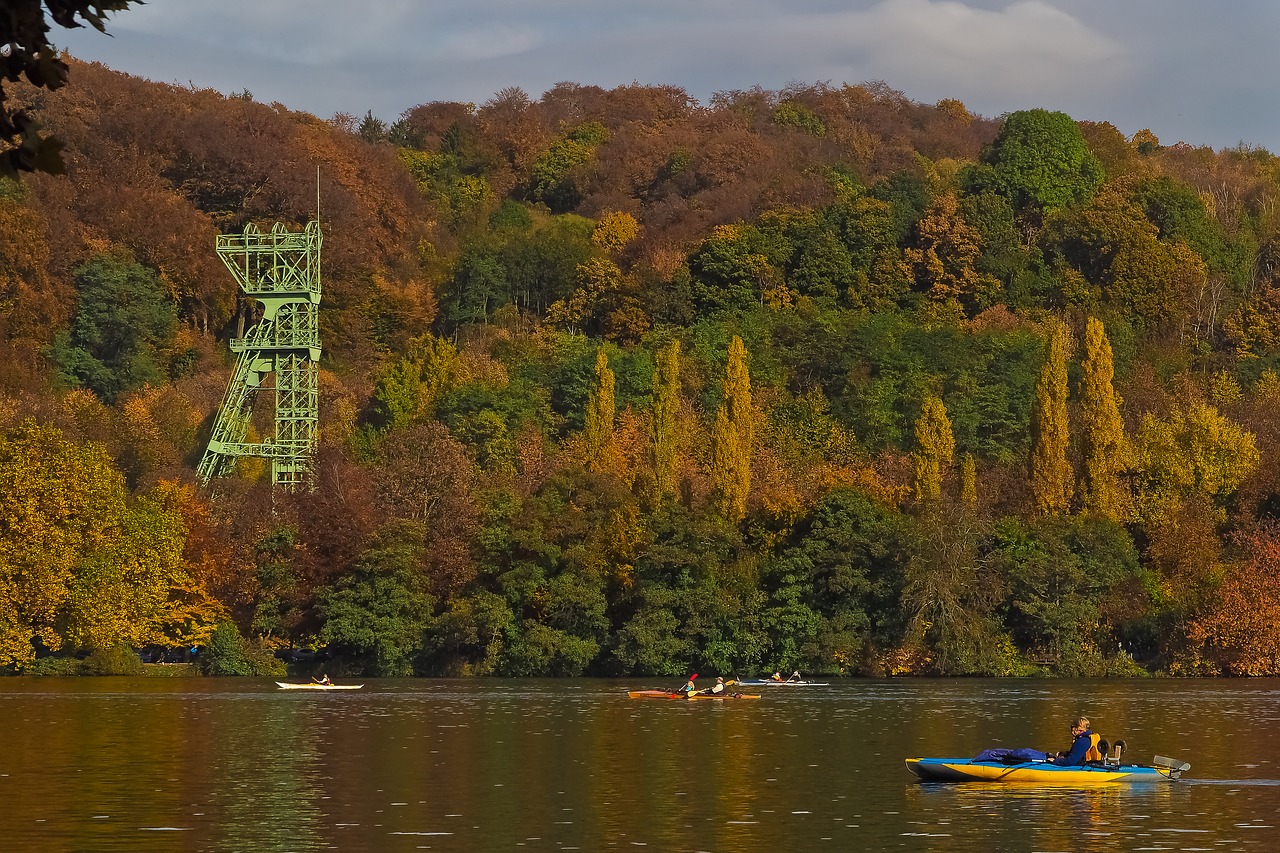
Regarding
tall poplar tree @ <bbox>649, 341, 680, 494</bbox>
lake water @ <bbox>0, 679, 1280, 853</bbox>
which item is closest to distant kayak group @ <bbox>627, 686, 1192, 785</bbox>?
lake water @ <bbox>0, 679, 1280, 853</bbox>

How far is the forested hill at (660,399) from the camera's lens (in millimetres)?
73938

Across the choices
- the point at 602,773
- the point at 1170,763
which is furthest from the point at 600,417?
the point at 1170,763

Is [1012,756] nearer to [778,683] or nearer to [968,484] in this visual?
[778,683]

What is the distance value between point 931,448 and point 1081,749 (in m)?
43.9

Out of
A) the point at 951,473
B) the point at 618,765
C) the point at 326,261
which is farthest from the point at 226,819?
the point at 326,261

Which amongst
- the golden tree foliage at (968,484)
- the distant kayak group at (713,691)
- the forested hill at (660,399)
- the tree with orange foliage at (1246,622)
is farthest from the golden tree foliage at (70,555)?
the tree with orange foliage at (1246,622)

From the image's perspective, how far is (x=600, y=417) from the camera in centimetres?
8269

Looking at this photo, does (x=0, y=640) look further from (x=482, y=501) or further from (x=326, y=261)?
(x=326, y=261)

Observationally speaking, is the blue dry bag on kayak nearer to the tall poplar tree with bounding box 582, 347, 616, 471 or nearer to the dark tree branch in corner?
the dark tree branch in corner

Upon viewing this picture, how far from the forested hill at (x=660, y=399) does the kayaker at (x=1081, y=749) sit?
35.4m

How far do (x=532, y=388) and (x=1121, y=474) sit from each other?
93.2 feet

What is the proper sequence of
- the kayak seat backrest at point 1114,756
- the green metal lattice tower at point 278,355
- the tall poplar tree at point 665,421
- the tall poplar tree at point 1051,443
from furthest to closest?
the green metal lattice tower at point 278,355 → the tall poplar tree at point 665,421 → the tall poplar tree at point 1051,443 → the kayak seat backrest at point 1114,756

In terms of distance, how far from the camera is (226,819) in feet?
102

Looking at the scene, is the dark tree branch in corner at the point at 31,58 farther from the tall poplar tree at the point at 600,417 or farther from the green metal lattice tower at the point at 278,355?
the green metal lattice tower at the point at 278,355
